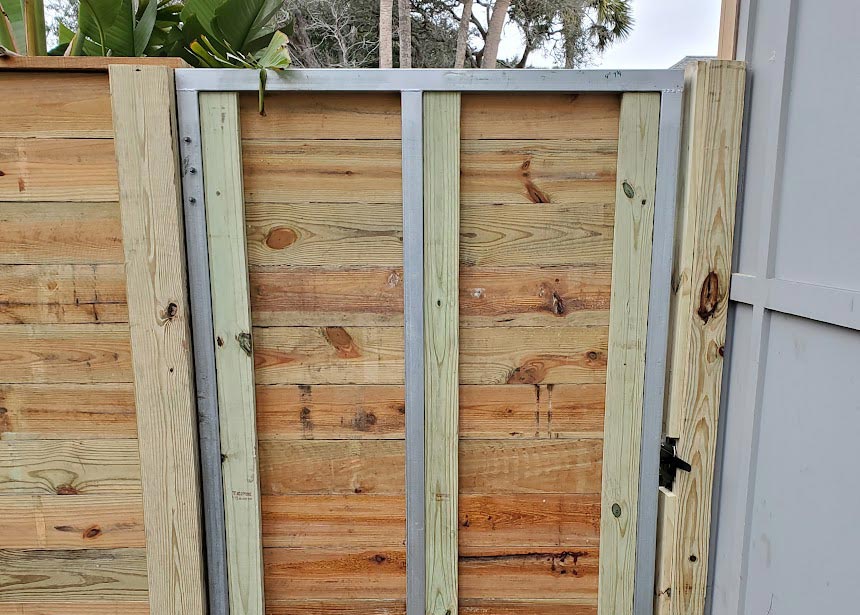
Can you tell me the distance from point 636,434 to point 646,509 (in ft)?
0.71

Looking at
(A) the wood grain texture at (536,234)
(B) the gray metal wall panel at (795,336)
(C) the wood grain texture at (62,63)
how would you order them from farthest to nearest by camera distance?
(A) the wood grain texture at (536,234)
(C) the wood grain texture at (62,63)
(B) the gray metal wall panel at (795,336)

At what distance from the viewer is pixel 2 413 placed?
4.59 feet

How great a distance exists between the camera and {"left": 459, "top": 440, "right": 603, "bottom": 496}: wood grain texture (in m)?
1.45

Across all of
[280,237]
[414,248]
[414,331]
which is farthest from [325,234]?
[414,331]

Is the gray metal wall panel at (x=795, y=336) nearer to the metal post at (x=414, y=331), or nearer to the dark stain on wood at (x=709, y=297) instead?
the dark stain on wood at (x=709, y=297)

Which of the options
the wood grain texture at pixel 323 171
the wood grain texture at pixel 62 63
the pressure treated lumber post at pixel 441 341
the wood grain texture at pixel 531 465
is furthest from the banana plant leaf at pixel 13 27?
the wood grain texture at pixel 531 465

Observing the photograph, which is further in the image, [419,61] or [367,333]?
[419,61]

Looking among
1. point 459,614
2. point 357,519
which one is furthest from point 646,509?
point 357,519

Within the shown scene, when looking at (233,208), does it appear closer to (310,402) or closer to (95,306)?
(95,306)

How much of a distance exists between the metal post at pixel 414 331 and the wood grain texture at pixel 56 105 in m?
0.75

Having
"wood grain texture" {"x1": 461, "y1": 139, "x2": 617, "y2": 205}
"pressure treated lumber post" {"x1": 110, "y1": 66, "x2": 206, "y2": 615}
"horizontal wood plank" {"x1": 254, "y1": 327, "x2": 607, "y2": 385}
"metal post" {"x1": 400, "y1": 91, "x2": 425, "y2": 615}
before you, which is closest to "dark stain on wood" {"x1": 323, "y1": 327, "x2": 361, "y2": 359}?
"horizontal wood plank" {"x1": 254, "y1": 327, "x2": 607, "y2": 385}

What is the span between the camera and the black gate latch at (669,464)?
1.41 m

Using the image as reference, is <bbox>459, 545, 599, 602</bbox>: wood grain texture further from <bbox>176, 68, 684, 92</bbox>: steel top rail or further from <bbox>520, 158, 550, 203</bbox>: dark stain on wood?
<bbox>176, 68, 684, 92</bbox>: steel top rail

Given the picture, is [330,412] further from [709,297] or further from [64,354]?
[709,297]
